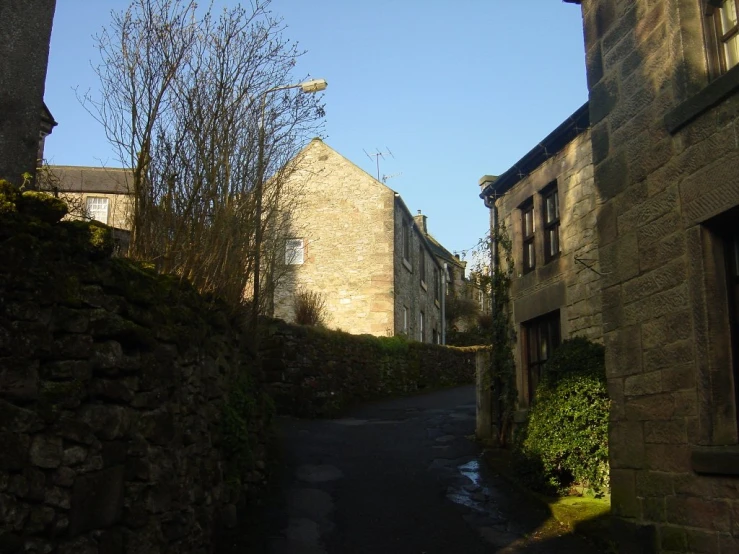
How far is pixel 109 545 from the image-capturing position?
4.52 metres

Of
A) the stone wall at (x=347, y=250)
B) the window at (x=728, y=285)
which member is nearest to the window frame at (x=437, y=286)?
the stone wall at (x=347, y=250)

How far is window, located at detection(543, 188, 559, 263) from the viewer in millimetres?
11344

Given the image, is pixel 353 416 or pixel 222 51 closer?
pixel 222 51

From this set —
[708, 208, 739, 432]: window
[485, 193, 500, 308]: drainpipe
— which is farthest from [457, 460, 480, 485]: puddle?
[708, 208, 739, 432]: window

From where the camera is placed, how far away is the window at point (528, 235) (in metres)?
12.1

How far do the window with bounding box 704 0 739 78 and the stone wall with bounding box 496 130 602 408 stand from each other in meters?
3.89

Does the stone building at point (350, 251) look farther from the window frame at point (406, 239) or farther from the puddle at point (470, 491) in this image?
the puddle at point (470, 491)

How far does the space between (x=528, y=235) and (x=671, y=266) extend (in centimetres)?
669

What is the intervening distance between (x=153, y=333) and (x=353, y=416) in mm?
10836

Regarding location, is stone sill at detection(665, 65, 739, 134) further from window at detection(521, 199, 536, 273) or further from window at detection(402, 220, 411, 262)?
window at detection(402, 220, 411, 262)

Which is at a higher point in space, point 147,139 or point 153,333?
point 147,139

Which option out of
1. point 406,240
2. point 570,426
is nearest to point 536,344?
point 570,426

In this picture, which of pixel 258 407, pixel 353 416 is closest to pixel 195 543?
pixel 258 407

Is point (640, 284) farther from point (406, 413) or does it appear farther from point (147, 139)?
point (406, 413)
